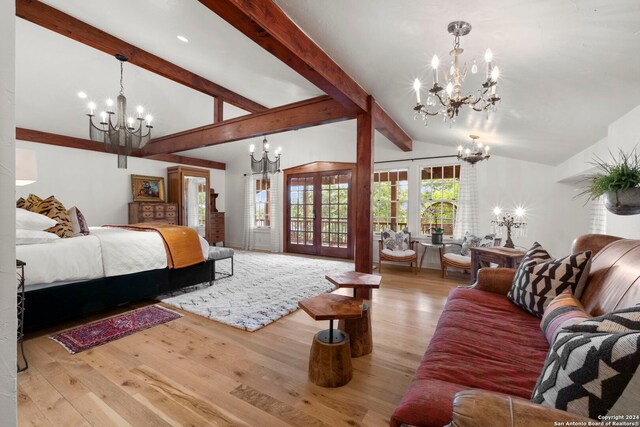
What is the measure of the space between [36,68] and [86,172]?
222 centimetres

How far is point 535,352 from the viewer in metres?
1.26

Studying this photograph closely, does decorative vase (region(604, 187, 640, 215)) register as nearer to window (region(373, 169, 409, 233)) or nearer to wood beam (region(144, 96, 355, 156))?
wood beam (region(144, 96, 355, 156))

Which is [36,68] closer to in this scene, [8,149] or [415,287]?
[8,149]

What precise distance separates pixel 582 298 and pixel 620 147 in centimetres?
171

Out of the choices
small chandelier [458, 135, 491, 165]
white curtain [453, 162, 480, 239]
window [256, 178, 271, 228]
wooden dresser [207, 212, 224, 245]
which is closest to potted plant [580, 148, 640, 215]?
small chandelier [458, 135, 491, 165]

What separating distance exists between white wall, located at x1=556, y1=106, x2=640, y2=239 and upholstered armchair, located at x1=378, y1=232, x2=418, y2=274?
2.40 meters

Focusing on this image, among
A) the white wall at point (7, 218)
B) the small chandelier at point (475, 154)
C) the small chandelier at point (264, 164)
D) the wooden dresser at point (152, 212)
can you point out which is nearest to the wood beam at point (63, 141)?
the wooden dresser at point (152, 212)

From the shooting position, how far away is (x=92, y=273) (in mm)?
2662

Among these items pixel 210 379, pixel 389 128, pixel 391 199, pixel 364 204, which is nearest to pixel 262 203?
pixel 391 199

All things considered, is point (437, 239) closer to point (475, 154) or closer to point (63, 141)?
point (475, 154)

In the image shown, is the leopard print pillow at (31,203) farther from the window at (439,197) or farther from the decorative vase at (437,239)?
the window at (439,197)

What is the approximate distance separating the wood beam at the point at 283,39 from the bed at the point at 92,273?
2430mm

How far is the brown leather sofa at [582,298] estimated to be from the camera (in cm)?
59

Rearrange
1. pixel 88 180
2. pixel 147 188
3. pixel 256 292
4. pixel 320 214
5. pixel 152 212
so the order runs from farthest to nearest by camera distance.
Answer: pixel 320 214
pixel 147 188
pixel 152 212
pixel 88 180
pixel 256 292
